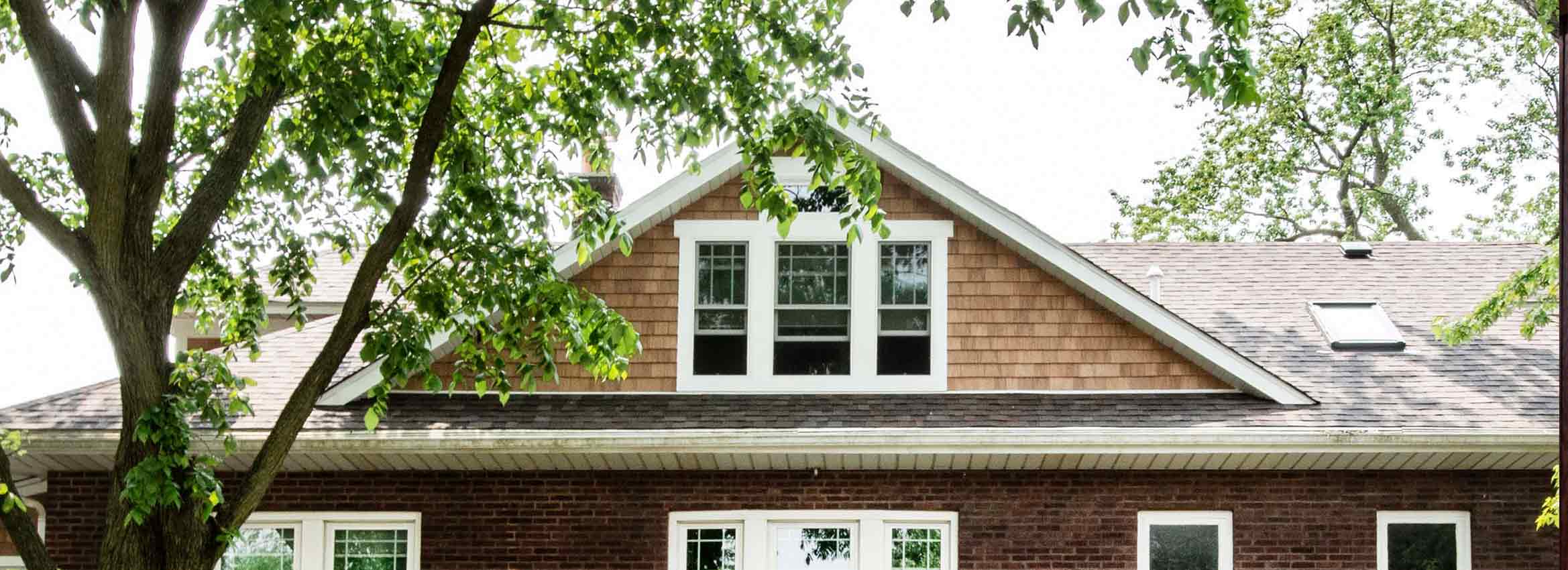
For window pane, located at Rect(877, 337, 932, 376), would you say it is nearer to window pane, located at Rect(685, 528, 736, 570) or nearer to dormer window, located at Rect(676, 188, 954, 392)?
dormer window, located at Rect(676, 188, 954, 392)

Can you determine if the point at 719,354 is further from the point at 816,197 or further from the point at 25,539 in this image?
the point at 25,539

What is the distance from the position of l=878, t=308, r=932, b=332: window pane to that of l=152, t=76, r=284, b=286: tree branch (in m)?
5.15

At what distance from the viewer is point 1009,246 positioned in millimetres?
12391

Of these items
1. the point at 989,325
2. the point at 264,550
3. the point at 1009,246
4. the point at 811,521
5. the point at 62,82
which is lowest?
the point at 264,550

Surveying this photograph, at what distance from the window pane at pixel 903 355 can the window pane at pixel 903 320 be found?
77 millimetres

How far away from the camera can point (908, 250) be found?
12.6 meters

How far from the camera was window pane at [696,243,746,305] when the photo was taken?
494 inches

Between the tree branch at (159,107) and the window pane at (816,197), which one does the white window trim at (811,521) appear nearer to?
the window pane at (816,197)

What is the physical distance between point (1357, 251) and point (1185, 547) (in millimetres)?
4934

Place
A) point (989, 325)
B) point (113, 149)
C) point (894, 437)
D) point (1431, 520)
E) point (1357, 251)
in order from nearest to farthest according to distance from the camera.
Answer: point (113, 149) → point (894, 437) → point (1431, 520) → point (989, 325) → point (1357, 251)

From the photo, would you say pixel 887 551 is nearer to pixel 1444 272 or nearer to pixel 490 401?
pixel 490 401

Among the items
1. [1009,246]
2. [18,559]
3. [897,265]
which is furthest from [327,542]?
[1009,246]

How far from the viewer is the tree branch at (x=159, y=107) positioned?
28.3 feet

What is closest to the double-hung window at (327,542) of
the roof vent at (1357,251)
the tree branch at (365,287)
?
the tree branch at (365,287)
